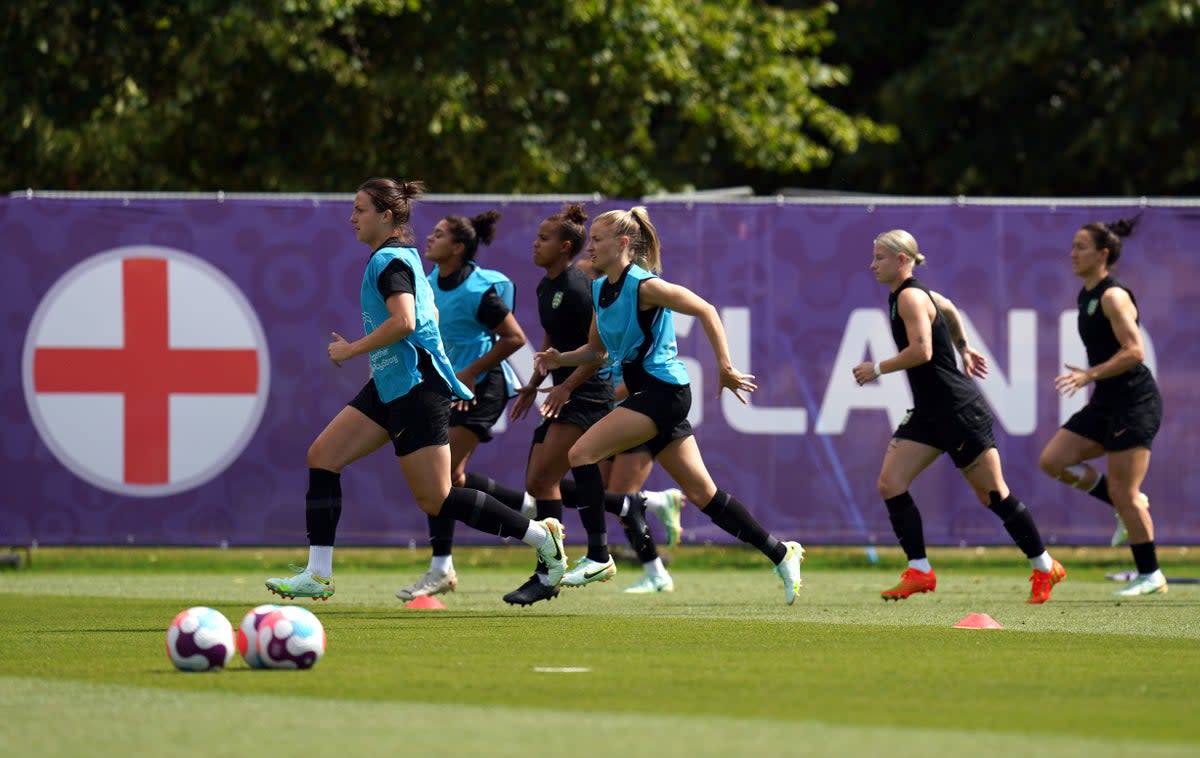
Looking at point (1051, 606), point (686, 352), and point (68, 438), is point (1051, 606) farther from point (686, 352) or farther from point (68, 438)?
point (68, 438)

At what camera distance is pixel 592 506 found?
38.4ft

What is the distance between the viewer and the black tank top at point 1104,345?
13.0 m

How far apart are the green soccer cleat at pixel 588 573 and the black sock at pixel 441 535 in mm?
1283

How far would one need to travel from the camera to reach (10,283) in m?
16.0

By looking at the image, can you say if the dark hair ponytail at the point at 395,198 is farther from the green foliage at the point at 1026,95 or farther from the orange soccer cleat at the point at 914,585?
the green foliage at the point at 1026,95

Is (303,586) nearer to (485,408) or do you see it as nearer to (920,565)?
(485,408)

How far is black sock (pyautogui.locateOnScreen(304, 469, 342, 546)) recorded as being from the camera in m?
10.8

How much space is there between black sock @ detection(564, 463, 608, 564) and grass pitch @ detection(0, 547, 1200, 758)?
372 millimetres

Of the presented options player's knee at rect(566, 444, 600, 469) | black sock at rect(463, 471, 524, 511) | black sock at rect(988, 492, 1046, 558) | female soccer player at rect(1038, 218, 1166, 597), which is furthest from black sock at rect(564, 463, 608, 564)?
female soccer player at rect(1038, 218, 1166, 597)

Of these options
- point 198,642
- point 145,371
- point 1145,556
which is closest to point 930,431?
point 1145,556

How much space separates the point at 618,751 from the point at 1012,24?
71.4 ft

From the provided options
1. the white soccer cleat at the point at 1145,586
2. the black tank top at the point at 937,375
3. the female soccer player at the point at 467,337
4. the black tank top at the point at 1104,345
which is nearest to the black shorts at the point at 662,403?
the female soccer player at the point at 467,337

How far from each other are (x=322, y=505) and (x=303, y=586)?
424mm

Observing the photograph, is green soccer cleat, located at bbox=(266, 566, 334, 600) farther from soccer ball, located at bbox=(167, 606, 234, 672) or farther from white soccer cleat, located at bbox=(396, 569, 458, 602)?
soccer ball, located at bbox=(167, 606, 234, 672)
